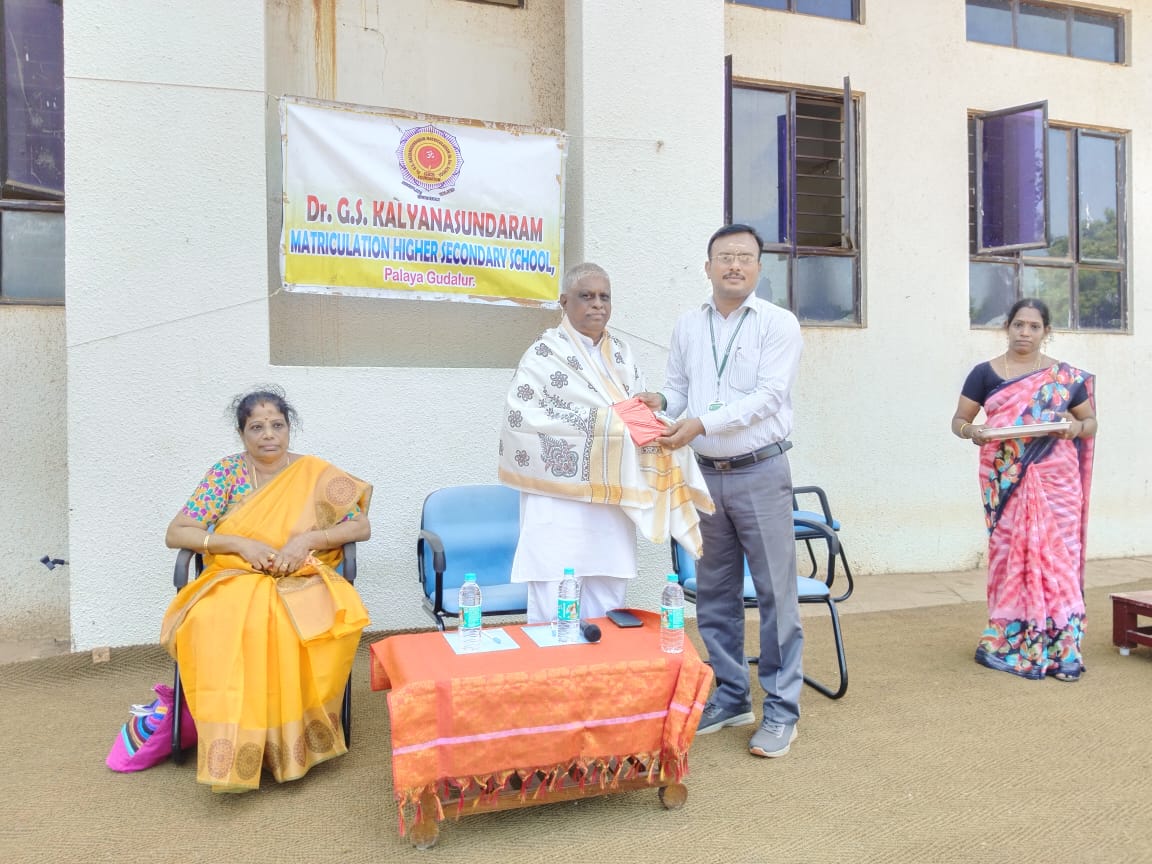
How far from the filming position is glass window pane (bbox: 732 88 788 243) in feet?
18.9

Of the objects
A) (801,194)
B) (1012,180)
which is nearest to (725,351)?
(801,194)

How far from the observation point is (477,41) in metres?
4.90

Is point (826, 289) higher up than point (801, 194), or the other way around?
point (801, 194)

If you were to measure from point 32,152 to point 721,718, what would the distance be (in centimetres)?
434

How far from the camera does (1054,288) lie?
6566mm

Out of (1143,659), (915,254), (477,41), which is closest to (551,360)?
(477,41)

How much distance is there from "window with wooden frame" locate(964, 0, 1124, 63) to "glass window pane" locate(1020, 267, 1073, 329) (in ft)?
5.59

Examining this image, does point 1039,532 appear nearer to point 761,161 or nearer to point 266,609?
point 761,161

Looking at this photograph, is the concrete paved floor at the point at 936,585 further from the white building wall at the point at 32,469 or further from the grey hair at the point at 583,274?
the white building wall at the point at 32,469

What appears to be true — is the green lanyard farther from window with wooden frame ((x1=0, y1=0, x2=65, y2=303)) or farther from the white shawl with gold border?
window with wooden frame ((x1=0, y1=0, x2=65, y2=303))

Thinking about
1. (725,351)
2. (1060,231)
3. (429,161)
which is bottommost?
(725,351)

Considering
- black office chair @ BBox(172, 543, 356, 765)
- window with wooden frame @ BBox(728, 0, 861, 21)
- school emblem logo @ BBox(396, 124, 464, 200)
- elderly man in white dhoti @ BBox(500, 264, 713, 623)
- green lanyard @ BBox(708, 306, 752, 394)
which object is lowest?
black office chair @ BBox(172, 543, 356, 765)

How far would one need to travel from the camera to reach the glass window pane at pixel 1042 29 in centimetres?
645

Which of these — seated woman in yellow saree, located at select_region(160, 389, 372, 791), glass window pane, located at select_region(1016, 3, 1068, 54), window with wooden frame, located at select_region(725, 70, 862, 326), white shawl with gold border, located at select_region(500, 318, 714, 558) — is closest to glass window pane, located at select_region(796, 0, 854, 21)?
window with wooden frame, located at select_region(725, 70, 862, 326)
